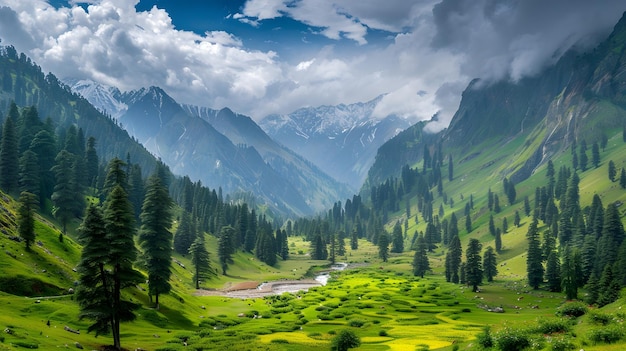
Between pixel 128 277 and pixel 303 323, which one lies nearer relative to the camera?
pixel 128 277

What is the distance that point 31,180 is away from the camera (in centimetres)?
11938

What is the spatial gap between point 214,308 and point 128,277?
45098 mm

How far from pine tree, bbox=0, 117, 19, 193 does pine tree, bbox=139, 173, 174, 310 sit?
68396 mm

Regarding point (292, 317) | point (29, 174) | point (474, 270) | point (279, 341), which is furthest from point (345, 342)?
point (29, 174)

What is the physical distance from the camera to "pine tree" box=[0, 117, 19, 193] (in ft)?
379

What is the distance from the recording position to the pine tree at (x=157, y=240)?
67875mm

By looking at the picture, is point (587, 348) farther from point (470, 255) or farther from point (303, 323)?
point (470, 255)

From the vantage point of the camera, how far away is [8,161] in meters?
116

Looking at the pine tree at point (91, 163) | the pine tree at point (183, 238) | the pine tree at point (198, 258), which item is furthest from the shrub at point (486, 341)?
the pine tree at point (91, 163)

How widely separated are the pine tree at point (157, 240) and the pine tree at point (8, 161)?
6840 centimetres

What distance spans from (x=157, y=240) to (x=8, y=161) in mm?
74209

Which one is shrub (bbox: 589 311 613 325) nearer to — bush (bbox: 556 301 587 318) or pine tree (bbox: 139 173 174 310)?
bush (bbox: 556 301 587 318)

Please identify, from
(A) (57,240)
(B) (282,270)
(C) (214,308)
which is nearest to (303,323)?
(C) (214,308)

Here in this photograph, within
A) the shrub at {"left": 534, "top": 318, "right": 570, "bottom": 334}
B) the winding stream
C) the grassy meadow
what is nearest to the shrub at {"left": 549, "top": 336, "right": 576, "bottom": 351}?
the grassy meadow
